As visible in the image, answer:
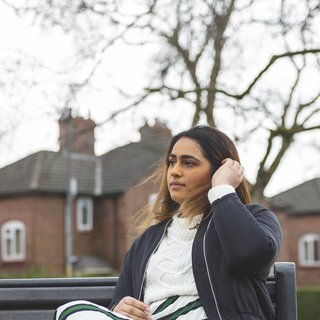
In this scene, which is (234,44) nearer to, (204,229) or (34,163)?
(204,229)

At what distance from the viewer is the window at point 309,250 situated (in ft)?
152

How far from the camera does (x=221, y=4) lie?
A: 11.9 meters

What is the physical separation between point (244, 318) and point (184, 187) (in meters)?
0.55

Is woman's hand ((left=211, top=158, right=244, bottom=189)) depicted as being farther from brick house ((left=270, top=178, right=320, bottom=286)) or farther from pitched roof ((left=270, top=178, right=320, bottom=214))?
brick house ((left=270, top=178, right=320, bottom=286))

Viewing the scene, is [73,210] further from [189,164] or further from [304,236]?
[189,164]

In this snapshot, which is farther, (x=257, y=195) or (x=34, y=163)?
(x=34, y=163)

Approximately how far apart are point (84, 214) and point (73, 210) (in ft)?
1.95

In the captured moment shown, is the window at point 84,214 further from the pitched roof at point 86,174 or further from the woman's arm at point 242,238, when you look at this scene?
the woman's arm at point 242,238

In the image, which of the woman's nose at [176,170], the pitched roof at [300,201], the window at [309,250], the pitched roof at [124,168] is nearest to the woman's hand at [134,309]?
the woman's nose at [176,170]

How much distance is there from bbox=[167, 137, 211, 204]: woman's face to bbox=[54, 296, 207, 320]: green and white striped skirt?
0.39 metres

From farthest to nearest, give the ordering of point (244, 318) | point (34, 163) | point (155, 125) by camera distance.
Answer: point (34, 163) → point (155, 125) → point (244, 318)

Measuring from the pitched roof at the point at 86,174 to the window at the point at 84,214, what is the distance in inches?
18.9

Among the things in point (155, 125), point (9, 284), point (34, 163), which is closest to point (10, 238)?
point (34, 163)

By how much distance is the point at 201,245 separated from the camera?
292 centimetres
